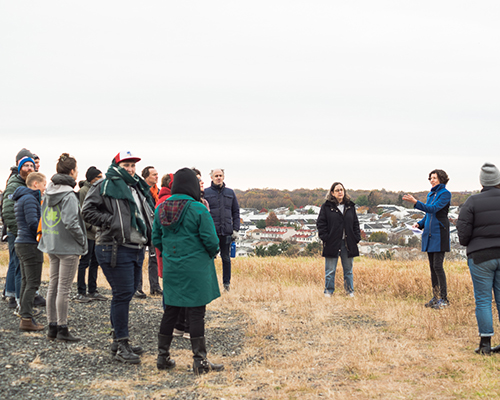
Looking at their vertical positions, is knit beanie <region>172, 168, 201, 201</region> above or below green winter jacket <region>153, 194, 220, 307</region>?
above

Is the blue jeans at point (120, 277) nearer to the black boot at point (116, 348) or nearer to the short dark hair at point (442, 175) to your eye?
the black boot at point (116, 348)

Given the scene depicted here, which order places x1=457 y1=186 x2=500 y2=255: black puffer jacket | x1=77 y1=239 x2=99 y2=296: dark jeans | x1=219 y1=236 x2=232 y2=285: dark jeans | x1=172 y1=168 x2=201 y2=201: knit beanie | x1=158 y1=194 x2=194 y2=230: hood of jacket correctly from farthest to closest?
1. x1=219 y1=236 x2=232 y2=285: dark jeans
2. x1=77 y1=239 x2=99 y2=296: dark jeans
3. x1=457 y1=186 x2=500 y2=255: black puffer jacket
4. x1=172 y1=168 x2=201 y2=201: knit beanie
5. x1=158 y1=194 x2=194 y2=230: hood of jacket

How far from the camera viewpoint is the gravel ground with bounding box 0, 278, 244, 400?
412 cm

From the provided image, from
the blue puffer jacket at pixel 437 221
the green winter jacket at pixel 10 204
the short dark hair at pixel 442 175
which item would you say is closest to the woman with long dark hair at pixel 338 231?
the blue puffer jacket at pixel 437 221

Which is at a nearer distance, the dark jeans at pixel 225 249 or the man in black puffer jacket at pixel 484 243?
the man in black puffer jacket at pixel 484 243

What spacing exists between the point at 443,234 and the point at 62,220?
5755mm

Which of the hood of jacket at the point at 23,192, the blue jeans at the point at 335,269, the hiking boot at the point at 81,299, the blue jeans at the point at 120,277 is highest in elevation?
the hood of jacket at the point at 23,192

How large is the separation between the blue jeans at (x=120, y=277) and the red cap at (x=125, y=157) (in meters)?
0.94

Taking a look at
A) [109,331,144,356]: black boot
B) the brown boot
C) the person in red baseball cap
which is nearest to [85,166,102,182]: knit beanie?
the brown boot

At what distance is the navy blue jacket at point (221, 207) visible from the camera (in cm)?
849

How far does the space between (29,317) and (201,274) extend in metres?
2.68

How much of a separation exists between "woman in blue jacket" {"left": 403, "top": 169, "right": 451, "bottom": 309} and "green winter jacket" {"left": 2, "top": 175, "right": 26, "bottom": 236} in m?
5.97

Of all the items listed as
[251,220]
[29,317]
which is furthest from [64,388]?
[251,220]

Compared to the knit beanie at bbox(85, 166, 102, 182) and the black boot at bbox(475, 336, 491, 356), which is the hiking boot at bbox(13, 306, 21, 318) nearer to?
the knit beanie at bbox(85, 166, 102, 182)
